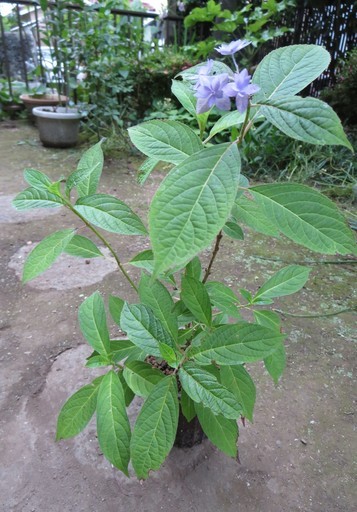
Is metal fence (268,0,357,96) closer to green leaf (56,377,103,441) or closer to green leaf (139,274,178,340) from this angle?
green leaf (139,274,178,340)

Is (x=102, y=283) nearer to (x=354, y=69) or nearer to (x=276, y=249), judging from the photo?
(x=276, y=249)

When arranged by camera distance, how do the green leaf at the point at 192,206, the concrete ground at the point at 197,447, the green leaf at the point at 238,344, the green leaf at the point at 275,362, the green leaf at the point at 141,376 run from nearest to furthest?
the green leaf at the point at 192,206, the green leaf at the point at 238,344, the green leaf at the point at 141,376, the green leaf at the point at 275,362, the concrete ground at the point at 197,447

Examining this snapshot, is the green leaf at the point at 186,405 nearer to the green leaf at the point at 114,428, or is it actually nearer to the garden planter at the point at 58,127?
the green leaf at the point at 114,428

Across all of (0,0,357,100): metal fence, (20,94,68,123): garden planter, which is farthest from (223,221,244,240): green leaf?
(0,0,357,100): metal fence

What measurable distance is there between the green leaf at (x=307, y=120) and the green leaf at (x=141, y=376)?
1.79ft

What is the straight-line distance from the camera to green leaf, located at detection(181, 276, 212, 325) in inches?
31.8

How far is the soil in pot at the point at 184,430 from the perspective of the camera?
106 cm

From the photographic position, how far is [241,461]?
1.12m

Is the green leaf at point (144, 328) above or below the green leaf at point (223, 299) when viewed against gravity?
above

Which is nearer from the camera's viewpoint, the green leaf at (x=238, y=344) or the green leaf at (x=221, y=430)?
the green leaf at (x=238, y=344)

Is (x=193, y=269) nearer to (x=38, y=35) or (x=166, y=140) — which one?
(x=166, y=140)

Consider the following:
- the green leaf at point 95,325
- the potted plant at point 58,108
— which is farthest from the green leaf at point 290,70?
the potted plant at point 58,108

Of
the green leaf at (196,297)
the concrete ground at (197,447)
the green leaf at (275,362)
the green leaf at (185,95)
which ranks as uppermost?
the green leaf at (185,95)

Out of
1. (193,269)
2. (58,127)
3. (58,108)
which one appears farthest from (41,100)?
(193,269)
